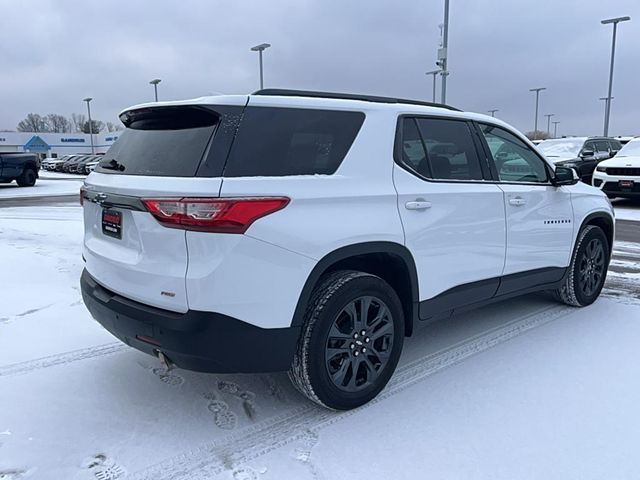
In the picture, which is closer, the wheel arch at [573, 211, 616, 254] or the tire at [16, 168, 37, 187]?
the wheel arch at [573, 211, 616, 254]

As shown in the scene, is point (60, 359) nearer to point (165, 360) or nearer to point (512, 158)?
point (165, 360)

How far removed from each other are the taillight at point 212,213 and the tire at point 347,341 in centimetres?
64

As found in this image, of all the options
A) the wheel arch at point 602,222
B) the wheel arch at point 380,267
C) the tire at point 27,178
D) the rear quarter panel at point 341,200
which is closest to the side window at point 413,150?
the rear quarter panel at point 341,200

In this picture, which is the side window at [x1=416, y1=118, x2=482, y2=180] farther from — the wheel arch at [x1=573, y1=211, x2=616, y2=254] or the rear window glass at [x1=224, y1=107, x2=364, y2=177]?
the wheel arch at [x1=573, y1=211, x2=616, y2=254]

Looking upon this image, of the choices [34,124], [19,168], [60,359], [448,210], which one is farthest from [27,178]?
[34,124]

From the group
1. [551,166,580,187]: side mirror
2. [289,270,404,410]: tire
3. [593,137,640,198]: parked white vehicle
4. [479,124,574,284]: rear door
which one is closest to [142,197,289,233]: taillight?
[289,270,404,410]: tire

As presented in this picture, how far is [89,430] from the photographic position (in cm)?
288

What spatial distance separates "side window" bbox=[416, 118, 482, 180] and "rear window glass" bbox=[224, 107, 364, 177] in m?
0.61

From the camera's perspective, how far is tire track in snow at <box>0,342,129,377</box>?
3.54 metres

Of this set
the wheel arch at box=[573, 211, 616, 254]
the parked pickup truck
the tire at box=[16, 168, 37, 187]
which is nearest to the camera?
the wheel arch at box=[573, 211, 616, 254]

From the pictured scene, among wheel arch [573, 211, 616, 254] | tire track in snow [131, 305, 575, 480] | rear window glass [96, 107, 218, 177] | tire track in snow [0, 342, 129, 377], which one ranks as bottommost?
tire track in snow [131, 305, 575, 480]

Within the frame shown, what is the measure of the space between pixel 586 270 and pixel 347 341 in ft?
10.3

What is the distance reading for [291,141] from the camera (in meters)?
2.84

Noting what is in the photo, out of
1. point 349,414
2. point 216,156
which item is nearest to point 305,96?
point 216,156
